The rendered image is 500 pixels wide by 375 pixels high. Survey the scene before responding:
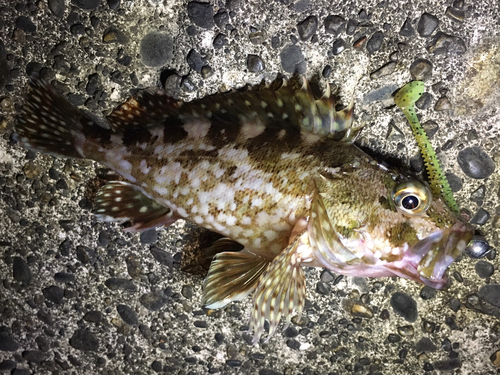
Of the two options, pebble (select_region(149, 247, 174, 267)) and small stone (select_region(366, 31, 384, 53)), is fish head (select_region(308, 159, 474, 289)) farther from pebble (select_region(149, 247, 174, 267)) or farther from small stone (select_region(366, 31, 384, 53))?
pebble (select_region(149, 247, 174, 267))

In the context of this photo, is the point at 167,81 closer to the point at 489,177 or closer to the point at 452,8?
the point at 452,8

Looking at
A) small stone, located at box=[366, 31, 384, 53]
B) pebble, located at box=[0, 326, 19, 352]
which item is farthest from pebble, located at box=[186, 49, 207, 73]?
pebble, located at box=[0, 326, 19, 352]

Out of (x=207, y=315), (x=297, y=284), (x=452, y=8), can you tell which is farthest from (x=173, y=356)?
(x=452, y=8)

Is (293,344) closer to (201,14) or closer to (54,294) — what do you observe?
(54,294)

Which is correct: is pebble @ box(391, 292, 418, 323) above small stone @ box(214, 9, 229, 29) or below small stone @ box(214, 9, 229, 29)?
below

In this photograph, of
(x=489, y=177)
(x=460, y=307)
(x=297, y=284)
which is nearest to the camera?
(x=297, y=284)

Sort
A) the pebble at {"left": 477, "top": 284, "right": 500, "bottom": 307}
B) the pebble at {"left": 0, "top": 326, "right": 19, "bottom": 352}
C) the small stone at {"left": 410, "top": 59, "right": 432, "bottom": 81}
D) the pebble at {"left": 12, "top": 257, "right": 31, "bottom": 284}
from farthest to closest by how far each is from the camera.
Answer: the pebble at {"left": 0, "top": 326, "right": 19, "bottom": 352} → the pebble at {"left": 12, "top": 257, "right": 31, "bottom": 284} → the pebble at {"left": 477, "top": 284, "right": 500, "bottom": 307} → the small stone at {"left": 410, "top": 59, "right": 432, "bottom": 81}

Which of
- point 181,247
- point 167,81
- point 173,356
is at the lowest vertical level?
point 173,356
